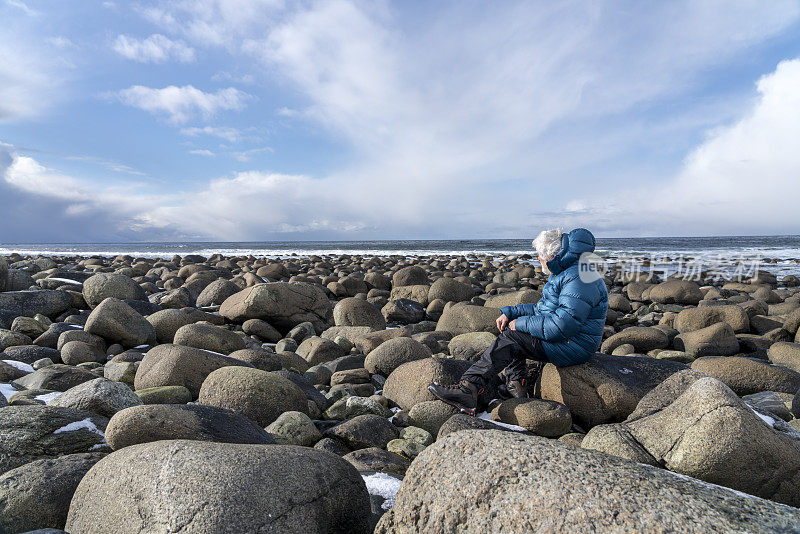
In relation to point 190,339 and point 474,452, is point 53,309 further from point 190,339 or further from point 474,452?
point 474,452

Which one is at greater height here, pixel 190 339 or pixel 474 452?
pixel 474 452

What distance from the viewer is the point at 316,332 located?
26.2ft

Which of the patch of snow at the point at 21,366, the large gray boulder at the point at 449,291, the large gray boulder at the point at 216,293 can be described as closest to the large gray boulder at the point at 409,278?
the large gray boulder at the point at 449,291

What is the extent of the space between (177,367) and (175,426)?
69.2 inches

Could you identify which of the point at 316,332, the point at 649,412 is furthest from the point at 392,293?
the point at 649,412

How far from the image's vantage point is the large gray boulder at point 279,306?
786 cm

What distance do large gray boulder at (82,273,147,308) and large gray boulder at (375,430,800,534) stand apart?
8.35m

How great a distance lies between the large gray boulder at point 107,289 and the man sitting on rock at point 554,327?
698 centimetres

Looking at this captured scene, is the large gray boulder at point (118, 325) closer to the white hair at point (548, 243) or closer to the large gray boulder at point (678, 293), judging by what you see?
the white hair at point (548, 243)

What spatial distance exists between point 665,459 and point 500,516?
5.61ft

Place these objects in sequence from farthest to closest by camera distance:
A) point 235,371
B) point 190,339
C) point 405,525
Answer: point 190,339, point 235,371, point 405,525

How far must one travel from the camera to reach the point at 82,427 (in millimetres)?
3080

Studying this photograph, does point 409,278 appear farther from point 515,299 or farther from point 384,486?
point 384,486

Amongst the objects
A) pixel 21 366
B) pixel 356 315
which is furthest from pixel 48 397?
pixel 356 315
